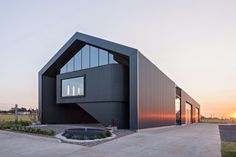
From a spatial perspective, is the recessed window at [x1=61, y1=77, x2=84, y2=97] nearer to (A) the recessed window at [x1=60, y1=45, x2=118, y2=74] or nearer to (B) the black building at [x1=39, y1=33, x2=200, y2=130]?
(B) the black building at [x1=39, y1=33, x2=200, y2=130]

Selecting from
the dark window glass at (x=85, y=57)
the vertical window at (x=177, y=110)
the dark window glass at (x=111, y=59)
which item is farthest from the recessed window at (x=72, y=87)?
the vertical window at (x=177, y=110)

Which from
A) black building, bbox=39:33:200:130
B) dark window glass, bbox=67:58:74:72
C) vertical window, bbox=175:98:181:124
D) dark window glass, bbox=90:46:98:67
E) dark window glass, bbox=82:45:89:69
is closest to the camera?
→ black building, bbox=39:33:200:130

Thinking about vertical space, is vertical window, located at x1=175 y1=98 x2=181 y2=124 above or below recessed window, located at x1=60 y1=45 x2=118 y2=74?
below

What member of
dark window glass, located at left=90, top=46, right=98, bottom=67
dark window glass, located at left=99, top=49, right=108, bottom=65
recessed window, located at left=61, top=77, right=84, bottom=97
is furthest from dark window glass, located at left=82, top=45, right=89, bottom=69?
dark window glass, located at left=99, top=49, right=108, bottom=65

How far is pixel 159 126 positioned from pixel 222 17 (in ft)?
42.2

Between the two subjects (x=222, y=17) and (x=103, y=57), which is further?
(x=103, y=57)

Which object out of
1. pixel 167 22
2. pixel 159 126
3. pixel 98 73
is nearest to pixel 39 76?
pixel 98 73

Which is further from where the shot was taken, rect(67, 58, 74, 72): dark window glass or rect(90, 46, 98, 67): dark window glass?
rect(67, 58, 74, 72): dark window glass

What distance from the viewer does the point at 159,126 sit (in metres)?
26.1

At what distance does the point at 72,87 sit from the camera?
2570cm

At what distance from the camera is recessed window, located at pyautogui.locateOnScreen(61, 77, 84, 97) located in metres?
24.6

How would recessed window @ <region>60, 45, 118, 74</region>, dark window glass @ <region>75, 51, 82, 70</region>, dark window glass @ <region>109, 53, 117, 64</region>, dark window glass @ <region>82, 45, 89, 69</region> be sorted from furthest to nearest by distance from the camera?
dark window glass @ <region>75, 51, 82, 70</region>
dark window glass @ <region>82, 45, 89, 69</region>
recessed window @ <region>60, 45, 118, 74</region>
dark window glass @ <region>109, 53, 117, 64</region>

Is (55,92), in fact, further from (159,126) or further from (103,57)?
(159,126)

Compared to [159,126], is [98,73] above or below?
above
